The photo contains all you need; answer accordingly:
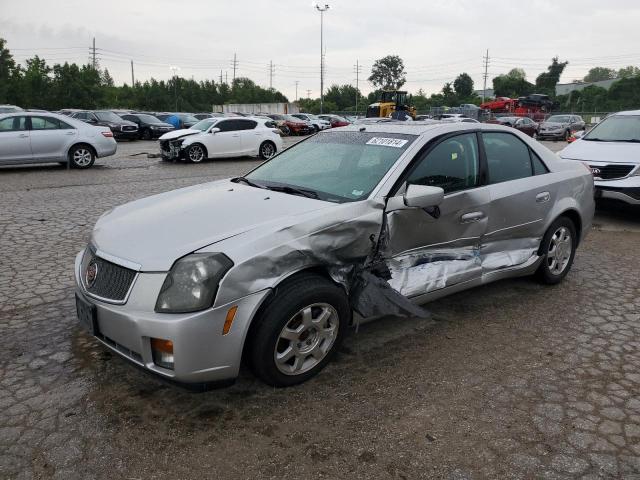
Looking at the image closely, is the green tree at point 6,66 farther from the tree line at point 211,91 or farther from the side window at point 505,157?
the side window at point 505,157

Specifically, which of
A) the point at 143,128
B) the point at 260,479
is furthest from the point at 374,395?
the point at 143,128

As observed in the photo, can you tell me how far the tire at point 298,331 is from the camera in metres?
2.84

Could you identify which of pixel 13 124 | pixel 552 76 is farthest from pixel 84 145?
pixel 552 76

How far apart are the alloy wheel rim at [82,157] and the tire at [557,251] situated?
40.5 feet

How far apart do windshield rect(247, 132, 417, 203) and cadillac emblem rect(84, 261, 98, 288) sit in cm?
139

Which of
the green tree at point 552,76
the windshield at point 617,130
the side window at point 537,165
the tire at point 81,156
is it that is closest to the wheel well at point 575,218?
the side window at point 537,165

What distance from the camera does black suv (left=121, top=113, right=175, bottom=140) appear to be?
85.9 ft

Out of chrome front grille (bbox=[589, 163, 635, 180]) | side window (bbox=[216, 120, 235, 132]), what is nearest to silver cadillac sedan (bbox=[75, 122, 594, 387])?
chrome front grille (bbox=[589, 163, 635, 180])

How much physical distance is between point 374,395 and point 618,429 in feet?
4.18

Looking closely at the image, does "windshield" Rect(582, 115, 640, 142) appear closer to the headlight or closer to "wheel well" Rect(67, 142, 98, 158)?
the headlight

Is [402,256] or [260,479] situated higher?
[402,256]

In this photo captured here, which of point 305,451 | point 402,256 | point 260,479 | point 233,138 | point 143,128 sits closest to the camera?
point 260,479

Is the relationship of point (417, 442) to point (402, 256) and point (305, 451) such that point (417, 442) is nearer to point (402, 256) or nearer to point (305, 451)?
point (305, 451)

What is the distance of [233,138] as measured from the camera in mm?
16781
